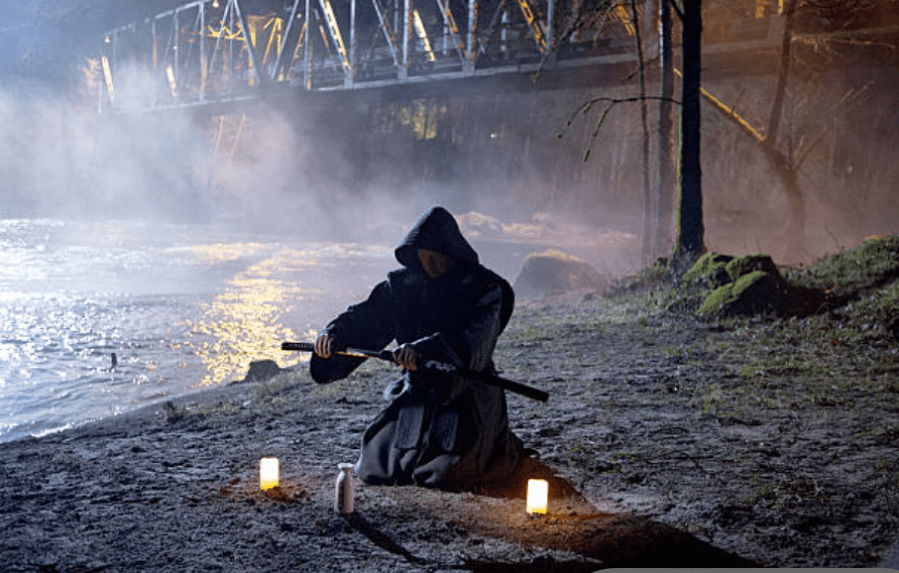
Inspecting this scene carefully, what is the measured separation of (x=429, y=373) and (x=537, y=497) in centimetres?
91

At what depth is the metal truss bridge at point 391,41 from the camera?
17172 mm

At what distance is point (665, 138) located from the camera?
51.4 feet

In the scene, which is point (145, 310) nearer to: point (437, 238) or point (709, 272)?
point (709, 272)

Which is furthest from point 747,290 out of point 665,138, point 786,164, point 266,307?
point 266,307

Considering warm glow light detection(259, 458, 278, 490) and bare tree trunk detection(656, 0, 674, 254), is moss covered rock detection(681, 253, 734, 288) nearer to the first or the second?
bare tree trunk detection(656, 0, 674, 254)

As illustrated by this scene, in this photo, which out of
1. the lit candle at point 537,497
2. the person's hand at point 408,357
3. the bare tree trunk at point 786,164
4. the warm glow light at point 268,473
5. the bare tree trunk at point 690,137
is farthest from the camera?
the bare tree trunk at point 786,164

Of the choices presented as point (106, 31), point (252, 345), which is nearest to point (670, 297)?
point (252, 345)

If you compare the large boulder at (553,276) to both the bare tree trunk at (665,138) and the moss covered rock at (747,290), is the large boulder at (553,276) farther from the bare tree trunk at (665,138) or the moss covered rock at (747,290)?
the moss covered rock at (747,290)

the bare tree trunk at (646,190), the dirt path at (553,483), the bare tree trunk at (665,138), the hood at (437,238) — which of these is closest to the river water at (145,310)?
the dirt path at (553,483)

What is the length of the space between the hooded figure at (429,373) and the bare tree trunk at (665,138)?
38.3ft

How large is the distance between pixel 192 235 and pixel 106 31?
15.2 meters

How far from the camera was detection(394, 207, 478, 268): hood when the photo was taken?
430cm

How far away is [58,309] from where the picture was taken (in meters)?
17.5

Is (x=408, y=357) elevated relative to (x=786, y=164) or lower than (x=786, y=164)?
lower
